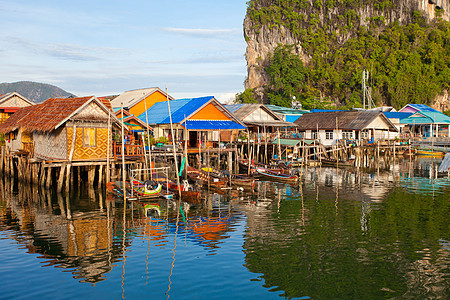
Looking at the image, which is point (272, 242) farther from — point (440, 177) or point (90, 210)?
point (440, 177)

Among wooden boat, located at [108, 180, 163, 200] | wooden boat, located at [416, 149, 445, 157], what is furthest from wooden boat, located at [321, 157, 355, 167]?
wooden boat, located at [108, 180, 163, 200]

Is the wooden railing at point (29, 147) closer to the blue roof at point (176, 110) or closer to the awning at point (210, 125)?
the blue roof at point (176, 110)

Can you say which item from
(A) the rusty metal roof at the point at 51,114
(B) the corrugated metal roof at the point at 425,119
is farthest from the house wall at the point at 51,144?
(B) the corrugated metal roof at the point at 425,119

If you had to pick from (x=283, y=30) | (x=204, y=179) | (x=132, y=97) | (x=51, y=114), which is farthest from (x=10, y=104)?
(x=283, y=30)

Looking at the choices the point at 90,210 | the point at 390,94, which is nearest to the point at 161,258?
the point at 90,210

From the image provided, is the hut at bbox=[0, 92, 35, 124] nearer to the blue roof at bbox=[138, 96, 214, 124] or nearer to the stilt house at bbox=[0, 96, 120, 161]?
the blue roof at bbox=[138, 96, 214, 124]

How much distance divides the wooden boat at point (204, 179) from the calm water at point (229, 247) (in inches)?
81.7

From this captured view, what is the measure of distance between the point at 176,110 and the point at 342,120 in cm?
2301

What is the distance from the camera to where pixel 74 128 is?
2948 centimetres

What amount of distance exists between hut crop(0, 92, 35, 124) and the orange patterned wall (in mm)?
20082

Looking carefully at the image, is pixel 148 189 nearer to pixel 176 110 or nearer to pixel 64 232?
pixel 64 232

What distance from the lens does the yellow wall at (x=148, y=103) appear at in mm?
46138

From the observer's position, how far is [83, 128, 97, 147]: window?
98.9ft

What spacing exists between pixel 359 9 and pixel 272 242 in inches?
3747
